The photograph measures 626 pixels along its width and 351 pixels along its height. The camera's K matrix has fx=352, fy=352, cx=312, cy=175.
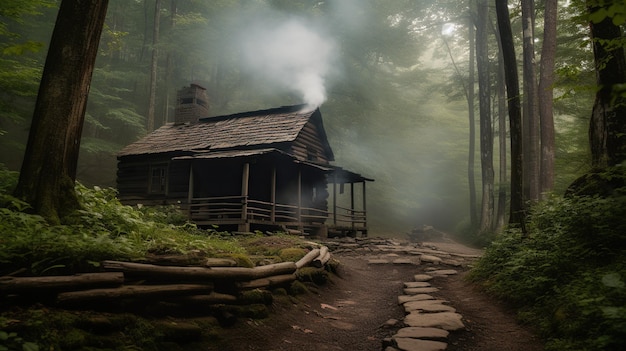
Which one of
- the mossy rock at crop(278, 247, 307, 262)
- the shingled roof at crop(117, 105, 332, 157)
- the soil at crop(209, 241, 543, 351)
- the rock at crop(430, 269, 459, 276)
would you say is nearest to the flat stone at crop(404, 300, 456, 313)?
the soil at crop(209, 241, 543, 351)

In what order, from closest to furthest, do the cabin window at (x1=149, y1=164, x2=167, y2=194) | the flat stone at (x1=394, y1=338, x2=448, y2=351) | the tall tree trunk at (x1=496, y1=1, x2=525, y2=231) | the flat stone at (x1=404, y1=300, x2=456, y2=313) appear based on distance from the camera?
the flat stone at (x1=394, y1=338, x2=448, y2=351)
the flat stone at (x1=404, y1=300, x2=456, y2=313)
the tall tree trunk at (x1=496, y1=1, x2=525, y2=231)
the cabin window at (x1=149, y1=164, x2=167, y2=194)

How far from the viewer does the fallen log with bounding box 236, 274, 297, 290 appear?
4.94 metres

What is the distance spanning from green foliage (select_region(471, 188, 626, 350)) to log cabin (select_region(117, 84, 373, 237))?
1086 centimetres

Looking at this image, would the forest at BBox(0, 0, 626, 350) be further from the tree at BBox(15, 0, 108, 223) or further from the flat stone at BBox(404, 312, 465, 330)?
the flat stone at BBox(404, 312, 465, 330)

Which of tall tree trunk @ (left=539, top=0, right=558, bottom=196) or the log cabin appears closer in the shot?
tall tree trunk @ (left=539, top=0, right=558, bottom=196)

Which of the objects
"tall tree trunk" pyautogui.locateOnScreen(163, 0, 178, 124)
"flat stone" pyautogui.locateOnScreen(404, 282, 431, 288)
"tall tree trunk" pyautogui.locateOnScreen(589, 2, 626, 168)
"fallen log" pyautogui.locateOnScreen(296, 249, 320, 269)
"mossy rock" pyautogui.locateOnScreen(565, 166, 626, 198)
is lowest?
"flat stone" pyautogui.locateOnScreen(404, 282, 431, 288)

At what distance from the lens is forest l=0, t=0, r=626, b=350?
15.6ft

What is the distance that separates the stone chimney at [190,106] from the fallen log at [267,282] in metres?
18.1

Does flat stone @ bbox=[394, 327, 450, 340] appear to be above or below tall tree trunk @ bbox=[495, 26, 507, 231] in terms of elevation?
below

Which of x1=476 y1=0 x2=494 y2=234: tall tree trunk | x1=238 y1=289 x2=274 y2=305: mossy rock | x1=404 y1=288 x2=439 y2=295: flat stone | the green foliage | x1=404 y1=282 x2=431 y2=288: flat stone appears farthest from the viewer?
x1=476 y1=0 x2=494 y2=234: tall tree trunk

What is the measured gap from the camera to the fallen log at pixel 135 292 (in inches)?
122

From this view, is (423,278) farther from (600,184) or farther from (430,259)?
(600,184)

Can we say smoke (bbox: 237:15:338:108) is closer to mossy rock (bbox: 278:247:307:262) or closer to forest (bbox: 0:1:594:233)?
forest (bbox: 0:1:594:233)

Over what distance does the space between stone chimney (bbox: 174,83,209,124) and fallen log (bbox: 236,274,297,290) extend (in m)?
18.1
